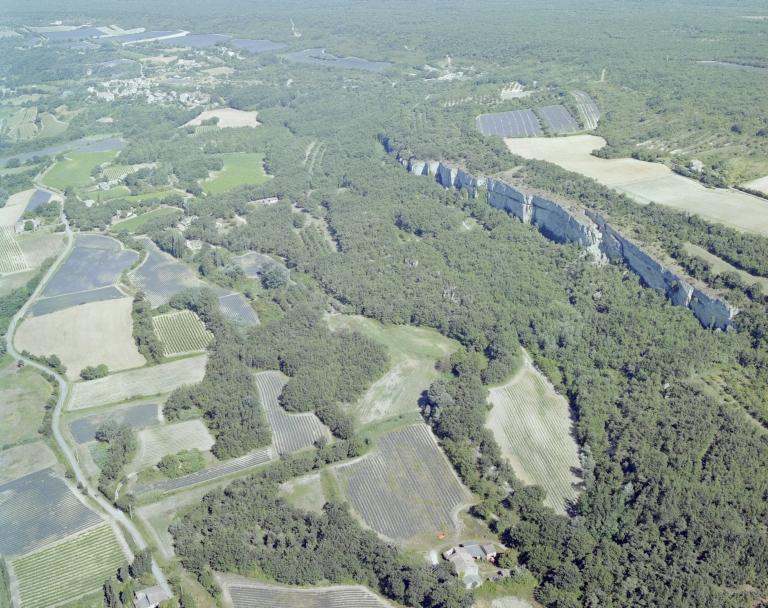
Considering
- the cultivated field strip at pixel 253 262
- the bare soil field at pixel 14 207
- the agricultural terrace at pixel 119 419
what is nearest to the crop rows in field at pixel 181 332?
the agricultural terrace at pixel 119 419

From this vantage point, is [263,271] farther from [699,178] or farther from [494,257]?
[699,178]

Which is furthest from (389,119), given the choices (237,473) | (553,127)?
(237,473)

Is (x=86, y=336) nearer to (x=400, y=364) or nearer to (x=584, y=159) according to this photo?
(x=400, y=364)

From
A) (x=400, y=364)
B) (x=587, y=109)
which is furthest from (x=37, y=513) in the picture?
(x=587, y=109)

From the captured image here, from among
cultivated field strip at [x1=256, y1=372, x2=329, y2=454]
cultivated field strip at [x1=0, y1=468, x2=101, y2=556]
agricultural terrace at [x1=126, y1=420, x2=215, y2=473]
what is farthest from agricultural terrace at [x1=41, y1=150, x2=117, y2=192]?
cultivated field strip at [x1=0, y1=468, x2=101, y2=556]

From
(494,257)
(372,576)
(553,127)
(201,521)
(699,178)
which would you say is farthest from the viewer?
(553,127)

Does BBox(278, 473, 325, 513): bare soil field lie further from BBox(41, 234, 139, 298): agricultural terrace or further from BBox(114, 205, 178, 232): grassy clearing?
BBox(114, 205, 178, 232): grassy clearing

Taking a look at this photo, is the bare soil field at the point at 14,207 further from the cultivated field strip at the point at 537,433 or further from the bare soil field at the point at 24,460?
the cultivated field strip at the point at 537,433

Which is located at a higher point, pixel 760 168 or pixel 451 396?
pixel 760 168
